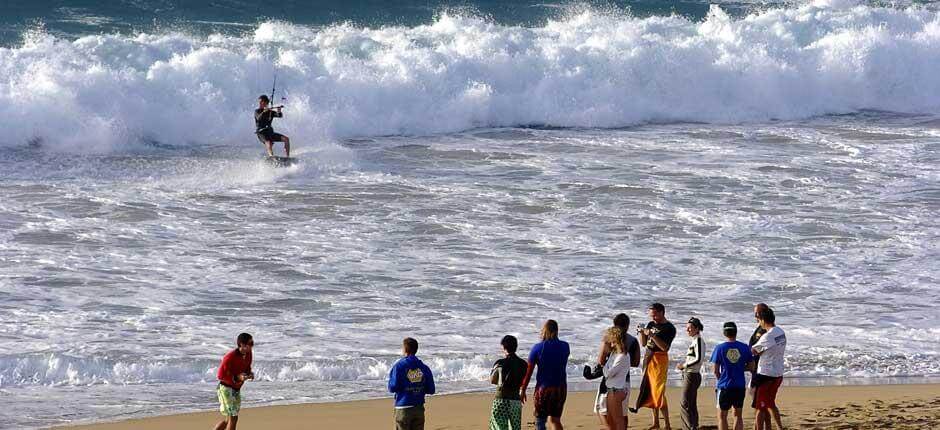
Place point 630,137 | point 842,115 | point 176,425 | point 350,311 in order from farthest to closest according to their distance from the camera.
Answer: point 842,115 < point 630,137 < point 350,311 < point 176,425

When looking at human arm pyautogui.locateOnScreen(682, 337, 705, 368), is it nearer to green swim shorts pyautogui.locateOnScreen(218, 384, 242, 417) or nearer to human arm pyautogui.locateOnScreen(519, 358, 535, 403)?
human arm pyautogui.locateOnScreen(519, 358, 535, 403)

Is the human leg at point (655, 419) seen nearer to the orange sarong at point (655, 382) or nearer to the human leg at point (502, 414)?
the orange sarong at point (655, 382)

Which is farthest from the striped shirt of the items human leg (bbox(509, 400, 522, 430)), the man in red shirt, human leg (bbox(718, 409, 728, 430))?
the man in red shirt

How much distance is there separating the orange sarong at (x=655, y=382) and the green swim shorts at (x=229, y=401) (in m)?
3.27

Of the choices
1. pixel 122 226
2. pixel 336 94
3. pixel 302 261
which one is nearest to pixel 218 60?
pixel 336 94

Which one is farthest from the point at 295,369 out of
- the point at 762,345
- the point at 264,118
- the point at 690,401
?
the point at 264,118

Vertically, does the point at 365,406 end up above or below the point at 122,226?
below

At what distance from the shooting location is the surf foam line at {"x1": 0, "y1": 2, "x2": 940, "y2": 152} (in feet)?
84.8

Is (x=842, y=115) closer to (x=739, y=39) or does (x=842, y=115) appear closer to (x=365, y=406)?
(x=739, y=39)

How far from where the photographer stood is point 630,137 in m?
27.1

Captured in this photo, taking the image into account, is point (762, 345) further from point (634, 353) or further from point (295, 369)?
point (295, 369)

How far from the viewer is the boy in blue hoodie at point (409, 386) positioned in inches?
410

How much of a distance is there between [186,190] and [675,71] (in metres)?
13.7

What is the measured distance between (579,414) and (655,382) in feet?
2.89
